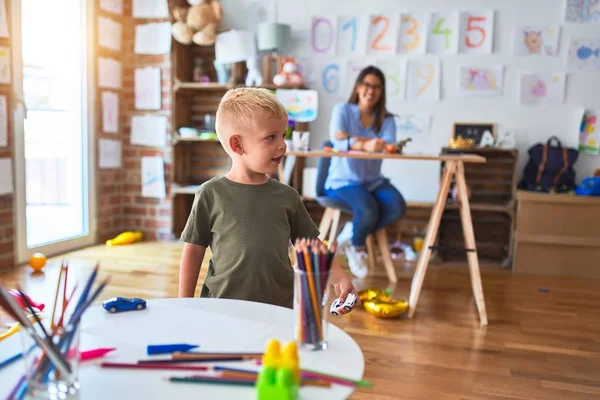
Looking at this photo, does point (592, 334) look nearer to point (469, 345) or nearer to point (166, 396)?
point (469, 345)

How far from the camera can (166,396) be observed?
0.65 metres

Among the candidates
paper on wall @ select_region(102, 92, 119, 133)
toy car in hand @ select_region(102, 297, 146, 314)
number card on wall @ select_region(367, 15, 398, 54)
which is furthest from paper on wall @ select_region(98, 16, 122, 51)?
Answer: toy car in hand @ select_region(102, 297, 146, 314)

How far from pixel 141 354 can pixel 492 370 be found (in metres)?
1.51

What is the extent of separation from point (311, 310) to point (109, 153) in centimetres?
348

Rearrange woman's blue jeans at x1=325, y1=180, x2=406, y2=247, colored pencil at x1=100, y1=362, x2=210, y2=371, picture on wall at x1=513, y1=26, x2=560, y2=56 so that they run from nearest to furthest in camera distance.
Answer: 1. colored pencil at x1=100, y1=362, x2=210, y2=371
2. woman's blue jeans at x1=325, y1=180, x2=406, y2=247
3. picture on wall at x1=513, y1=26, x2=560, y2=56

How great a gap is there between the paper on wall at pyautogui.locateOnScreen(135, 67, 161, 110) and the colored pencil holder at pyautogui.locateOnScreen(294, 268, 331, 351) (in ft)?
11.3

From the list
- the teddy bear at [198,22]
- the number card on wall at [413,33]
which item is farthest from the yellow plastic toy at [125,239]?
the number card on wall at [413,33]

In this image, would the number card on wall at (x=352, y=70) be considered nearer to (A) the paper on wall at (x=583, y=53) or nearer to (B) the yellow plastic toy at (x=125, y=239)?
(A) the paper on wall at (x=583, y=53)

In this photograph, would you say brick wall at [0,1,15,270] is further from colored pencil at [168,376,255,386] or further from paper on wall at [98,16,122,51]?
colored pencil at [168,376,255,386]

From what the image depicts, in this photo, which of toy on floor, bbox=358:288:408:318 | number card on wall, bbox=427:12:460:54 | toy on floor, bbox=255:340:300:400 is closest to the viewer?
toy on floor, bbox=255:340:300:400

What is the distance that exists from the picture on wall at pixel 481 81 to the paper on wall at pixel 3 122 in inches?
108

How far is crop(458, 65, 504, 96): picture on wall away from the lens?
376 cm

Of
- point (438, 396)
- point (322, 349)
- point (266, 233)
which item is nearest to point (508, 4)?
point (438, 396)

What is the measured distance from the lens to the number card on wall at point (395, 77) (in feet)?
12.7
